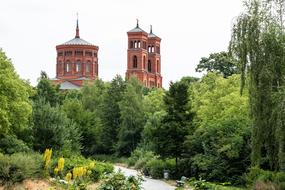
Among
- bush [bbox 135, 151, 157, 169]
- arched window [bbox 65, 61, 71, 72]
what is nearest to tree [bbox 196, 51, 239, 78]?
bush [bbox 135, 151, 157, 169]

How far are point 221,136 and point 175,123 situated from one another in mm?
5166

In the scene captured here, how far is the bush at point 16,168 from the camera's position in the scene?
80.1ft

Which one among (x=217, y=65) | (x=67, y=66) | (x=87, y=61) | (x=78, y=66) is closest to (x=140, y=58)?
(x=87, y=61)

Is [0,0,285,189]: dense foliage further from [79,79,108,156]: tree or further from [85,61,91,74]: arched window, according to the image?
[85,61,91,74]: arched window

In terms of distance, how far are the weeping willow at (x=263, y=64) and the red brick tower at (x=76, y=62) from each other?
87.7 m

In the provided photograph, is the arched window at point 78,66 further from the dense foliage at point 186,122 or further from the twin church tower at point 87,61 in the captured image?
the dense foliage at point 186,122

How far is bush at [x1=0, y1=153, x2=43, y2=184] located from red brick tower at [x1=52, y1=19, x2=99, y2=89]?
85674 mm

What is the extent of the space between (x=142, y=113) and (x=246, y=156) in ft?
96.7

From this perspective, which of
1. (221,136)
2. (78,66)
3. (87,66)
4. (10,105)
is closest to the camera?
(221,136)

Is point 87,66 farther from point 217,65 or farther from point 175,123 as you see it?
point 175,123

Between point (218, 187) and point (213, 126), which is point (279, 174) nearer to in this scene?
point (218, 187)

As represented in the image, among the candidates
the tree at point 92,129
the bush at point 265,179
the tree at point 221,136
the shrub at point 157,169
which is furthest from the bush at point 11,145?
the tree at point 92,129

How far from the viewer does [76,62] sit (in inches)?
4417

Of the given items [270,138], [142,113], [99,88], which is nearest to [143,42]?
[99,88]
